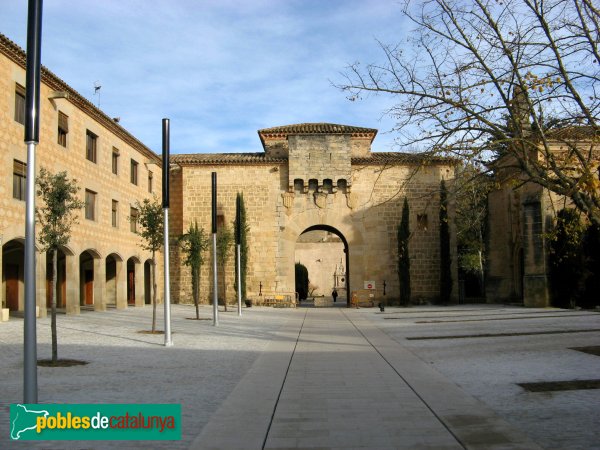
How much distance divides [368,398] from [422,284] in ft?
88.3

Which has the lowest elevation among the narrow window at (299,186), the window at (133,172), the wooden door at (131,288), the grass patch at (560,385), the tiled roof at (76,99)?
the grass patch at (560,385)

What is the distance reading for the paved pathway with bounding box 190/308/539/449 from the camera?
5262mm

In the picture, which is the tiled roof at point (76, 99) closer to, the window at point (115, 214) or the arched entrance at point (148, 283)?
the window at point (115, 214)

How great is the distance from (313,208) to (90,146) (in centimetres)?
1276

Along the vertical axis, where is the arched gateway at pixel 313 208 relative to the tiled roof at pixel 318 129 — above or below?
below

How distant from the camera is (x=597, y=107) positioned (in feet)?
30.7

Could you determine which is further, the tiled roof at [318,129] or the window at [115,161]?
the tiled roof at [318,129]

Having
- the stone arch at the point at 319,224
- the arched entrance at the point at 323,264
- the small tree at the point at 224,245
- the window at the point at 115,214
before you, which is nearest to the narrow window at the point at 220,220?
the small tree at the point at 224,245

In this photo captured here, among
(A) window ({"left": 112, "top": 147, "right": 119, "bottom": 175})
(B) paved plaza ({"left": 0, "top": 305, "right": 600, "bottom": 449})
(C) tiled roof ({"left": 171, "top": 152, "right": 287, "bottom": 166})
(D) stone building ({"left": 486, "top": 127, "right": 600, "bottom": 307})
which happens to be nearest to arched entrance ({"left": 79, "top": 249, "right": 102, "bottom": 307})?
(A) window ({"left": 112, "top": 147, "right": 119, "bottom": 175})

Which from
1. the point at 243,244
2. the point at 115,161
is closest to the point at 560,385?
the point at 115,161

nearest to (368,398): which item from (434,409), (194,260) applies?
(434,409)

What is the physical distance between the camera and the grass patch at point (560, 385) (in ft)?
25.2

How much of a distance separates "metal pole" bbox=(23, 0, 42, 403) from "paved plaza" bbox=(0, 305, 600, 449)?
58 cm

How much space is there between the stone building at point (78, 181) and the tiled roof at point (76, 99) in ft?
0.12
